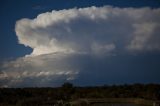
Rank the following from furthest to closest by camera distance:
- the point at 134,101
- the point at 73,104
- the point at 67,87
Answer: the point at 67,87 → the point at 134,101 → the point at 73,104

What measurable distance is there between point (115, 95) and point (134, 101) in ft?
50.4

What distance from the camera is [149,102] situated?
61469mm

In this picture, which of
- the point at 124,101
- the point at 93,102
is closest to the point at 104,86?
the point at 124,101

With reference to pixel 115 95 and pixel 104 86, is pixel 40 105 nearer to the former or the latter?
pixel 115 95

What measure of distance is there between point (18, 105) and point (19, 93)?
99.3ft

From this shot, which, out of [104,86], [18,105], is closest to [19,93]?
[18,105]

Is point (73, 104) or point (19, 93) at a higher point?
point (19, 93)

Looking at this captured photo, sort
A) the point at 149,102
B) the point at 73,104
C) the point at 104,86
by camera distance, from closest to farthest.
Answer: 1. the point at 73,104
2. the point at 149,102
3. the point at 104,86

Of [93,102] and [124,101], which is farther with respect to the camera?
[124,101]

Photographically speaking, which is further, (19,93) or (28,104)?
(19,93)

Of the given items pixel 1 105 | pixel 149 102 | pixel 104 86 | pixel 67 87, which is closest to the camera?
pixel 1 105

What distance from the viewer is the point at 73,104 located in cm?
5259

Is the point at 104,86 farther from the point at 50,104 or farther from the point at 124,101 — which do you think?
the point at 50,104

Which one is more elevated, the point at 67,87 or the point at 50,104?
the point at 67,87
